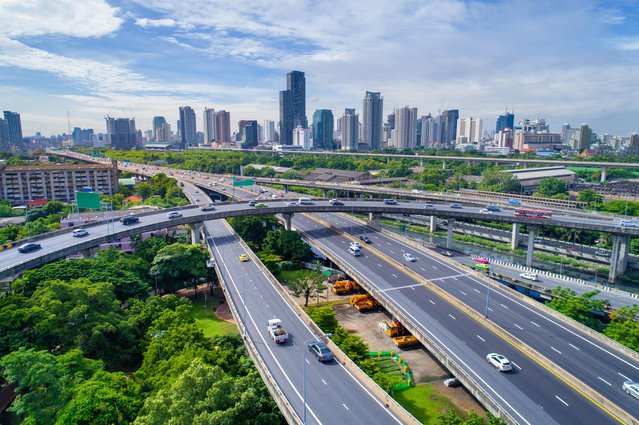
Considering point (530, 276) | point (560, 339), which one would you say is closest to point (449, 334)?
point (560, 339)

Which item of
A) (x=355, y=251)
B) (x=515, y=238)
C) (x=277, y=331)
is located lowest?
(x=515, y=238)

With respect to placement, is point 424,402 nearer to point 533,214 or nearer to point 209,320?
point 209,320

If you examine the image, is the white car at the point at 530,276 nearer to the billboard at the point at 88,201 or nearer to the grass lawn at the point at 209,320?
the grass lawn at the point at 209,320

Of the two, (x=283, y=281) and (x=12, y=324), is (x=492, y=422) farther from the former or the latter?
(x=283, y=281)

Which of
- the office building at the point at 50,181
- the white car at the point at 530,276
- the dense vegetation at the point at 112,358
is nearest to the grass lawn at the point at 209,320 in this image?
the dense vegetation at the point at 112,358

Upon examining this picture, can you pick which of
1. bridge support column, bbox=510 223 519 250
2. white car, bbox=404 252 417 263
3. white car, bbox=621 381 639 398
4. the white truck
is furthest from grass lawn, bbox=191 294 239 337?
bridge support column, bbox=510 223 519 250

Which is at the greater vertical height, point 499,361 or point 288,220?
point 288,220

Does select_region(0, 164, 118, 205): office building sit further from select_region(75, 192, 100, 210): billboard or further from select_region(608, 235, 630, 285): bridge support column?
select_region(608, 235, 630, 285): bridge support column
